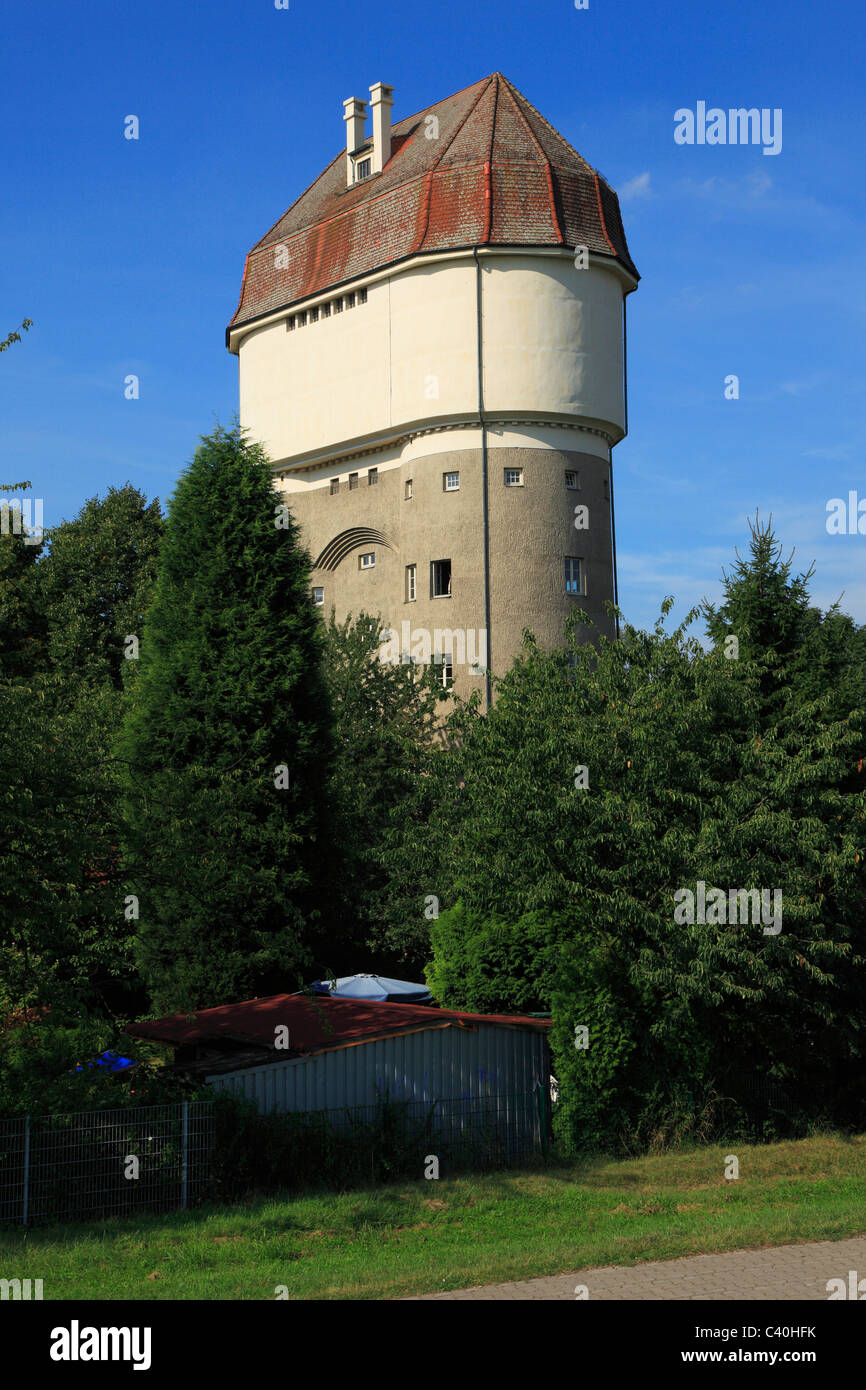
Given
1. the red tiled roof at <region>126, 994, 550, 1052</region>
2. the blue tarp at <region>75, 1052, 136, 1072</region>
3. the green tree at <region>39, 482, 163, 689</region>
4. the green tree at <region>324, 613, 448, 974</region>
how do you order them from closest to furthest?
1. the blue tarp at <region>75, 1052, 136, 1072</region>
2. the red tiled roof at <region>126, 994, 550, 1052</region>
3. the green tree at <region>324, 613, 448, 974</region>
4. the green tree at <region>39, 482, 163, 689</region>

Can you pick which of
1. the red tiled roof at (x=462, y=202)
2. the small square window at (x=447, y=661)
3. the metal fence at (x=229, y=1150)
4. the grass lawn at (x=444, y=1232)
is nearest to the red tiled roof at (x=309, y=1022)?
the metal fence at (x=229, y=1150)

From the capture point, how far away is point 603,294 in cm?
4828

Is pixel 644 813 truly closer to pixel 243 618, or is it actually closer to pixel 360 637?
pixel 243 618

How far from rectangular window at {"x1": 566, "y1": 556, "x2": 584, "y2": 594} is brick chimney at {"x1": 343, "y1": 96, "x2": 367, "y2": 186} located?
64.0 ft

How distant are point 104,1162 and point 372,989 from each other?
1203cm

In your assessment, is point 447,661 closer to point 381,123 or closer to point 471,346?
point 471,346

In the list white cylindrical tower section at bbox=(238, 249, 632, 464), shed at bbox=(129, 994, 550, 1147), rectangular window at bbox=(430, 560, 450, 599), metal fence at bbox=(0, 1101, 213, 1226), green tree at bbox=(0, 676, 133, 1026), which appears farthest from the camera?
rectangular window at bbox=(430, 560, 450, 599)

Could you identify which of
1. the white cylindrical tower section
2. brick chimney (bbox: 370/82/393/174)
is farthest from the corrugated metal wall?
brick chimney (bbox: 370/82/393/174)

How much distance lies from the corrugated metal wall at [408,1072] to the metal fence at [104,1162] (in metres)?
1.27

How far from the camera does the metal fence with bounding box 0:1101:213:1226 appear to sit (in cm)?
1606

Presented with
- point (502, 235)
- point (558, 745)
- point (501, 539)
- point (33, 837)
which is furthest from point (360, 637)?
point (33, 837)

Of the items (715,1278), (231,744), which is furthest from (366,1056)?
(231,744)

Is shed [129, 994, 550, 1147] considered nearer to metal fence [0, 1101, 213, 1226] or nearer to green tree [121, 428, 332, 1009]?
metal fence [0, 1101, 213, 1226]

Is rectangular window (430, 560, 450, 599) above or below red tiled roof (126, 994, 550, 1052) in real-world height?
above
